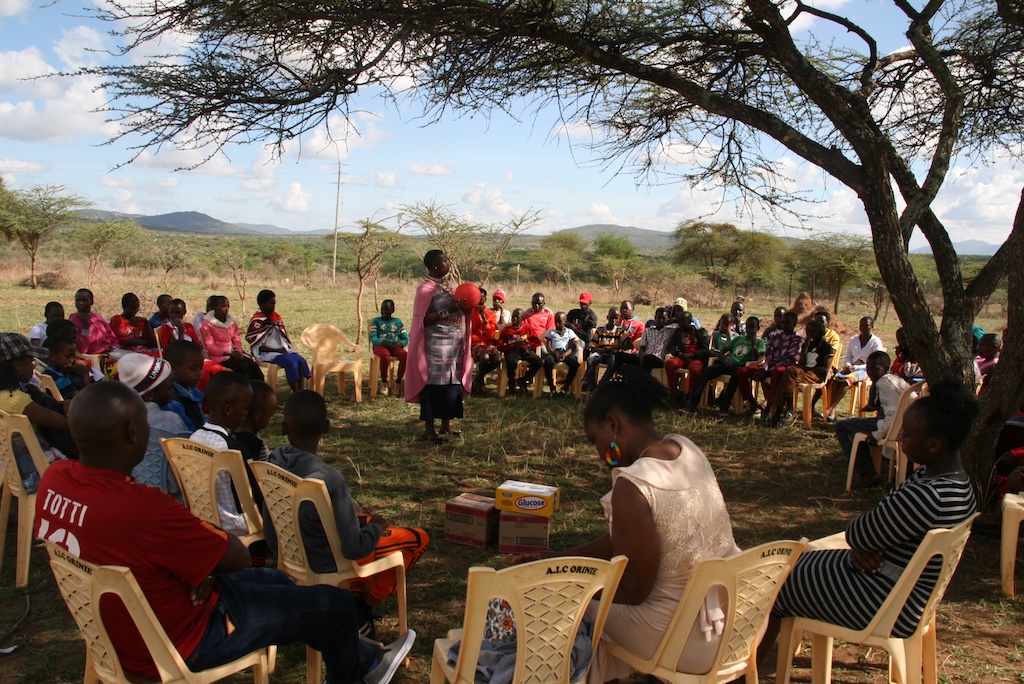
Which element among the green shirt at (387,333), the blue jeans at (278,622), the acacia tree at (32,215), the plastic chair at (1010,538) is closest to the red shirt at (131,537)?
the blue jeans at (278,622)

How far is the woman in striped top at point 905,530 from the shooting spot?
111 inches

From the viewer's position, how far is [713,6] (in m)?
6.64

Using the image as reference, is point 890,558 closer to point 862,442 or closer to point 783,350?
point 862,442

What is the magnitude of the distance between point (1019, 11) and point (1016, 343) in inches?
101

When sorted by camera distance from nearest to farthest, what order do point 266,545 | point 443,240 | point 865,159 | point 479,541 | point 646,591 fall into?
1. point 646,591
2. point 266,545
3. point 479,541
4. point 865,159
5. point 443,240

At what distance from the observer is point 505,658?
2529 mm

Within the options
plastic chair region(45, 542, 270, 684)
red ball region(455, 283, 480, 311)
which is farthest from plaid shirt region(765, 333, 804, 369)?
plastic chair region(45, 542, 270, 684)

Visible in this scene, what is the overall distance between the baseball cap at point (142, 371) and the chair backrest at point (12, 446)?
2.59ft

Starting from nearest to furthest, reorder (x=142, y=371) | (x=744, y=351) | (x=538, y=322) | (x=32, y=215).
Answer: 1. (x=142, y=371)
2. (x=744, y=351)
3. (x=538, y=322)
4. (x=32, y=215)

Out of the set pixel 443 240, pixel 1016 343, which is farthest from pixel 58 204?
pixel 1016 343

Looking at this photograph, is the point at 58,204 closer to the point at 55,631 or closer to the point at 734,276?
the point at 734,276

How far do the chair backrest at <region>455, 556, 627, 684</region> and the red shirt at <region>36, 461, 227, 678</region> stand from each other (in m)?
0.83

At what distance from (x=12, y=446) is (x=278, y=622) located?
260 cm

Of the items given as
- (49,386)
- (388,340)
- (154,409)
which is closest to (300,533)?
(154,409)
